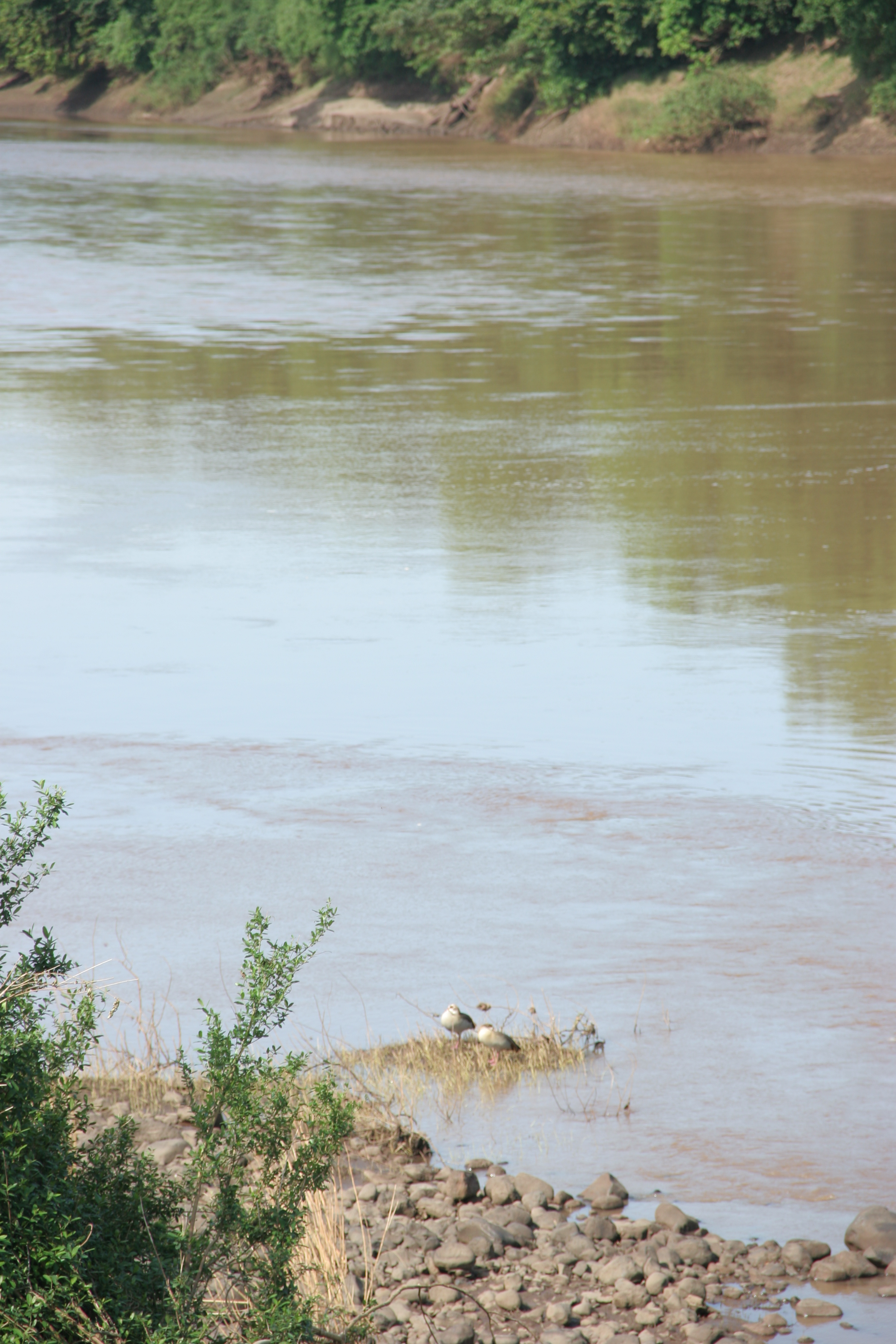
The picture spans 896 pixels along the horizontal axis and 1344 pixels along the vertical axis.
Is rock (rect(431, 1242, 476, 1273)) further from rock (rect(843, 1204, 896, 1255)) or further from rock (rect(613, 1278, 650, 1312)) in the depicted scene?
rock (rect(843, 1204, 896, 1255))

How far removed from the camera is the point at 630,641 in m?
10.0

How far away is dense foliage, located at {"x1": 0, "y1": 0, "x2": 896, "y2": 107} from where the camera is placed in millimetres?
51531

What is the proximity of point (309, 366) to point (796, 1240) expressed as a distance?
49.8ft

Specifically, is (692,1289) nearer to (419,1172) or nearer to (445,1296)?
(445,1296)

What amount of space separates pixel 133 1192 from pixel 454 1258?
3.41 feet

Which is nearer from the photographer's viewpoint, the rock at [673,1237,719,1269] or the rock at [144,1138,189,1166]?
the rock at [673,1237,719,1269]

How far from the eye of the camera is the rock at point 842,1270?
14.3 feet

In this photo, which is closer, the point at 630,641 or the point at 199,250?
the point at 630,641

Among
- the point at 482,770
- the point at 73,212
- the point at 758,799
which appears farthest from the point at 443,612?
the point at 73,212

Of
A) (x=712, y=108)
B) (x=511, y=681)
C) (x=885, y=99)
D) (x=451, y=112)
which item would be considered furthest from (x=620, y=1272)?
(x=451, y=112)

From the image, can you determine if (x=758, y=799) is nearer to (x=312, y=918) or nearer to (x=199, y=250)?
(x=312, y=918)

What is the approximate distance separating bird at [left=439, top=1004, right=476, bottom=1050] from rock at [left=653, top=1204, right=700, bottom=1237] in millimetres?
1142

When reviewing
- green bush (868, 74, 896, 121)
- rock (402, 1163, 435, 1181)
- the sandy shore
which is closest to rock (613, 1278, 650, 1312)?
rock (402, 1163, 435, 1181)

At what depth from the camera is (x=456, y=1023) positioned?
18.4 ft
